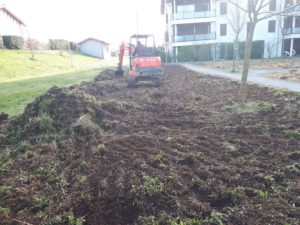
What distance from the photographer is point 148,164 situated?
515 centimetres

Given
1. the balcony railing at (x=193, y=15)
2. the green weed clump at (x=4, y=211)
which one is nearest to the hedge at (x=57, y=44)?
the balcony railing at (x=193, y=15)

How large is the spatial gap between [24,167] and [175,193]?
2885 millimetres

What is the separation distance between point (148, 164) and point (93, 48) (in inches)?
2264

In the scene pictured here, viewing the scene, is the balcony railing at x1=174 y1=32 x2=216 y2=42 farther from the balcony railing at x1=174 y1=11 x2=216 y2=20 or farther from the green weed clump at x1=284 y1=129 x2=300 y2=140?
the green weed clump at x1=284 y1=129 x2=300 y2=140

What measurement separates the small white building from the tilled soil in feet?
167

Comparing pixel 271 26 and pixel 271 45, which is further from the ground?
pixel 271 26

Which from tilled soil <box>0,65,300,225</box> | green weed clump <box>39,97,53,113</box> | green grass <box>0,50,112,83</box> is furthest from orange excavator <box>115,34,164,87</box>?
green grass <box>0,50,112,83</box>

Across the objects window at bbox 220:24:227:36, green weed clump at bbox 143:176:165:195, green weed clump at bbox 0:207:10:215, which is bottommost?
green weed clump at bbox 0:207:10:215

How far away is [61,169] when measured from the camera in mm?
5227

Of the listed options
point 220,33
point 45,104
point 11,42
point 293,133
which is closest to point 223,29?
point 220,33

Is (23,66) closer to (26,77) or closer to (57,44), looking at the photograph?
(26,77)

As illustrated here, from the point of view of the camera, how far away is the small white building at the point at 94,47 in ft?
192

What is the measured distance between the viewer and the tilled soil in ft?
12.5

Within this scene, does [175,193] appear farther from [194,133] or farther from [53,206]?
[194,133]
